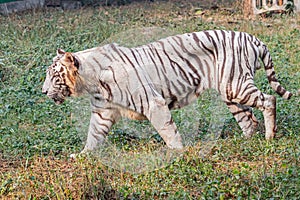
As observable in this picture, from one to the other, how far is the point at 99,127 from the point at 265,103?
5.58 feet

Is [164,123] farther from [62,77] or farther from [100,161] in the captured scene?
[62,77]

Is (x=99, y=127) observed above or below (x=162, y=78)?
below

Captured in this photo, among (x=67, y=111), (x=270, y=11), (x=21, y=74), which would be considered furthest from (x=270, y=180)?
(x=270, y=11)

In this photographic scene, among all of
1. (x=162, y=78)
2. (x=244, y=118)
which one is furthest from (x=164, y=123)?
(x=244, y=118)

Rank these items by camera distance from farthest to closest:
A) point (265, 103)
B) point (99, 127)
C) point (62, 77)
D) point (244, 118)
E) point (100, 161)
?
point (244, 118) → point (265, 103) → point (99, 127) → point (62, 77) → point (100, 161)

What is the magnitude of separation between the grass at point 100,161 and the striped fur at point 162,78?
19 cm

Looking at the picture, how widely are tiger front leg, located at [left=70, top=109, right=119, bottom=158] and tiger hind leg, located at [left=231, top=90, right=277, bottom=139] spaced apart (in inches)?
50.1

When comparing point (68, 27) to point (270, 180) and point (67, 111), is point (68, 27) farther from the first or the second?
point (270, 180)

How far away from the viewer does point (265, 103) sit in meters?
6.54

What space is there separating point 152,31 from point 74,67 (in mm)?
866

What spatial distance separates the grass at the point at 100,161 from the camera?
5.38 metres

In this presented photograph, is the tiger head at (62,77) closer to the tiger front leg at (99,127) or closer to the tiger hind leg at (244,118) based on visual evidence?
the tiger front leg at (99,127)

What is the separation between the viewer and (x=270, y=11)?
12.6 meters

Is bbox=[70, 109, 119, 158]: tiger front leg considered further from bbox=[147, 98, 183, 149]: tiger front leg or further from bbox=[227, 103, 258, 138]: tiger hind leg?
bbox=[227, 103, 258, 138]: tiger hind leg
